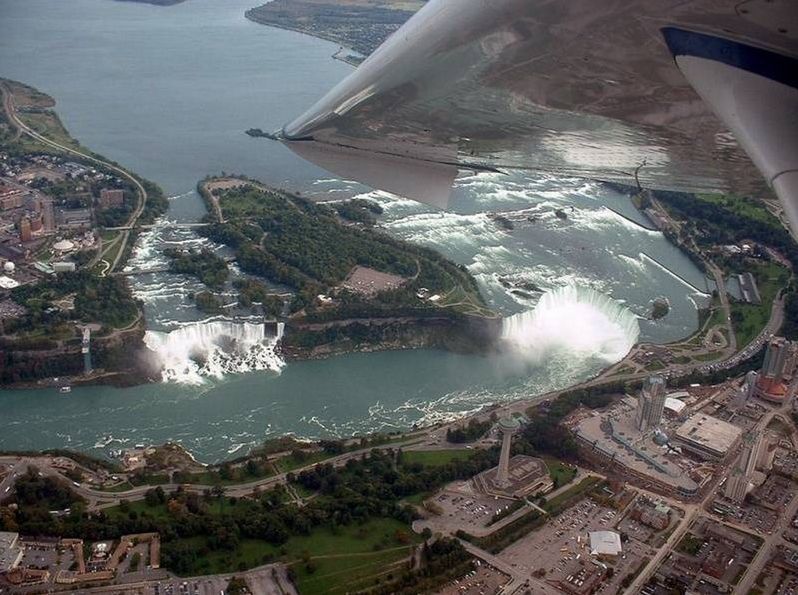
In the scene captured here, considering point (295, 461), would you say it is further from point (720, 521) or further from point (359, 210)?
point (359, 210)

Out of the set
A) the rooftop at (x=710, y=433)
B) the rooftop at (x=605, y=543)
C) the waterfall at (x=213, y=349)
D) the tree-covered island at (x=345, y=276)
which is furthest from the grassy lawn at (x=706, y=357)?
the waterfall at (x=213, y=349)

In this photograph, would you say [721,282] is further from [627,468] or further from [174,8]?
[174,8]

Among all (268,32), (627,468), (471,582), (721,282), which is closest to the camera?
(471,582)

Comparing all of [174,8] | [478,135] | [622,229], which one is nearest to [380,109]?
[478,135]

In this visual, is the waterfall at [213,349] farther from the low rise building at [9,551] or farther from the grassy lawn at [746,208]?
the grassy lawn at [746,208]

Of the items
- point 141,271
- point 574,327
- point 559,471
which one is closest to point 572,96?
point 559,471
